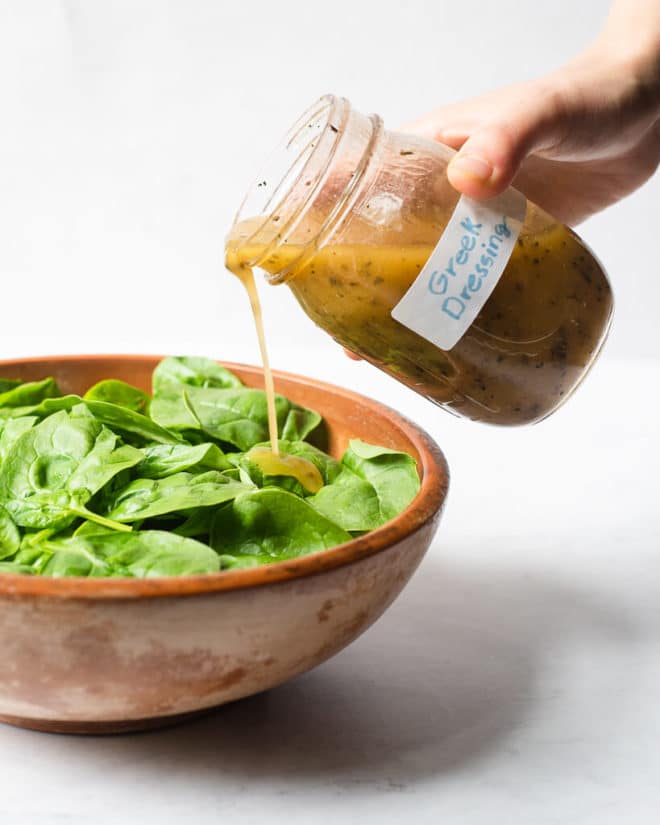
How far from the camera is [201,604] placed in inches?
39.0

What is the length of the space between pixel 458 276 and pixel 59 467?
1.69 ft

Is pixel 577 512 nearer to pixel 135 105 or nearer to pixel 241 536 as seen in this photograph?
pixel 241 536

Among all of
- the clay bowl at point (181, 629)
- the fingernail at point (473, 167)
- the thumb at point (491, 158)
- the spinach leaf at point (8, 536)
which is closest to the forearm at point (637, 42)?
the thumb at point (491, 158)

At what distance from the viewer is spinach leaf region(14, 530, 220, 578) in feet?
3.57

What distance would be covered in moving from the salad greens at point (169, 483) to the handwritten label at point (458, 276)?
0.23 meters

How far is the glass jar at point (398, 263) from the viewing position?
121cm

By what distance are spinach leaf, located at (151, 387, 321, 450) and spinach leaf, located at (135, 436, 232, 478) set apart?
126 millimetres

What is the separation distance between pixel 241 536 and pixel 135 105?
209cm

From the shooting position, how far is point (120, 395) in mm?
1664

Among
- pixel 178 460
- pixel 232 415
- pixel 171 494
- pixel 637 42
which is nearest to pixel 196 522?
pixel 171 494

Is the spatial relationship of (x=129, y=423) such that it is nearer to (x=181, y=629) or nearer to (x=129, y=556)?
(x=129, y=556)

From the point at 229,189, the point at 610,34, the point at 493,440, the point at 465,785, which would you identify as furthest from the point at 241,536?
the point at 229,189

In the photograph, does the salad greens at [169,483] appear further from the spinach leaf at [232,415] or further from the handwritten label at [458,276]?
the handwritten label at [458,276]

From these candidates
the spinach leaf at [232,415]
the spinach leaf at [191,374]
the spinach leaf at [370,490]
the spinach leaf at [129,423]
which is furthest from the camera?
the spinach leaf at [191,374]
